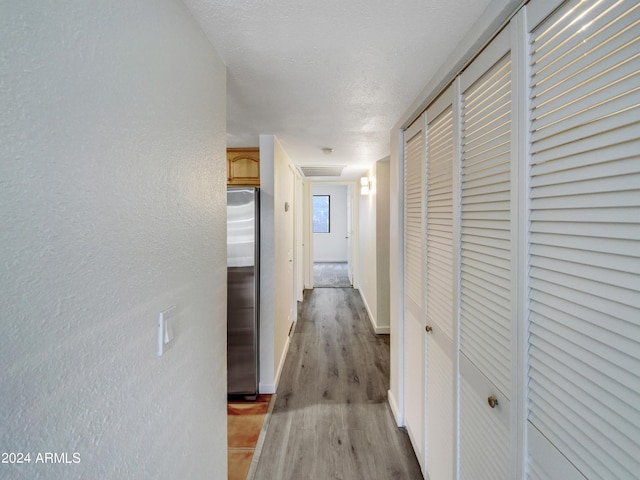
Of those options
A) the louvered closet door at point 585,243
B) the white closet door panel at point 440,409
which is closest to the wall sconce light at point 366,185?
the white closet door panel at point 440,409

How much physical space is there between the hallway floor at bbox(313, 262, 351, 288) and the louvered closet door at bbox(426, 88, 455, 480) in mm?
4978

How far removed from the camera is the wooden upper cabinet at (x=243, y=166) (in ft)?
9.67

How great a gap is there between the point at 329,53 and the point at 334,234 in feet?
28.0

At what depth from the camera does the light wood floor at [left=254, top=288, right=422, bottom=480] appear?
1.81 m

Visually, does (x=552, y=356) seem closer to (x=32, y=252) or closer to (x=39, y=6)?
(x=32, y=252)

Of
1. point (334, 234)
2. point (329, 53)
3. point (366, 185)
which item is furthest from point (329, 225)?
point (329, 53)

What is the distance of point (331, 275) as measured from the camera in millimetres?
7793

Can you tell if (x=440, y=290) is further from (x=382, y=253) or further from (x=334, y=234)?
(x=334, y=234)

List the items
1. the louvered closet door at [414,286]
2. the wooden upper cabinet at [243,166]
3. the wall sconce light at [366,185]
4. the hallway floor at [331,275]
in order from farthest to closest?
the hallway floor at [331,275], the wall sconce light at [366,185], the wooden upper cabinet at [243,166], the louvered closet door at [414,286]


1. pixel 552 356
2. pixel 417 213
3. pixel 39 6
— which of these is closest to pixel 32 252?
pixel 39 6

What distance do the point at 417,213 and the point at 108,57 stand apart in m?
1.63

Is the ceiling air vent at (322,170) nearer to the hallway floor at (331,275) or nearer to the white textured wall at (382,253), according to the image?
the white textured wall at (382,253)

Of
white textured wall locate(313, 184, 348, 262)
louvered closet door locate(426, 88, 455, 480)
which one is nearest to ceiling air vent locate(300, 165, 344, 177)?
louvered closet door locate(426, 88, 455, 480)

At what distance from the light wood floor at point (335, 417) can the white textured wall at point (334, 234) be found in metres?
5.97
